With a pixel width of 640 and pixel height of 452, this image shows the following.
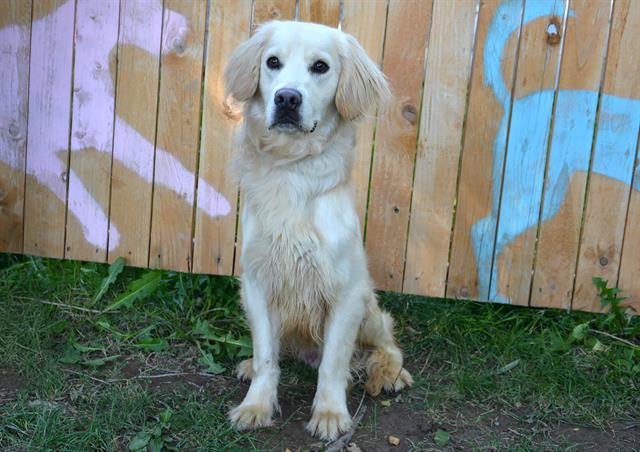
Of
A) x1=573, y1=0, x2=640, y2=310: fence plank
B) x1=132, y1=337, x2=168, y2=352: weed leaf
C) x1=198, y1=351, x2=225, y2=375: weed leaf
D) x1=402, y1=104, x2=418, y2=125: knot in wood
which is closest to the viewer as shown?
x1=198, y1=351, x2=225, y2=375: weed leaf

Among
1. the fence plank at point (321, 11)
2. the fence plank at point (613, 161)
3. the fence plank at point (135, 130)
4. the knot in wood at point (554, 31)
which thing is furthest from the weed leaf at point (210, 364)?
the knot in wood at point (554, 31)

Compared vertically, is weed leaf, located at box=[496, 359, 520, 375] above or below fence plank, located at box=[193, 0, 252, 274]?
below

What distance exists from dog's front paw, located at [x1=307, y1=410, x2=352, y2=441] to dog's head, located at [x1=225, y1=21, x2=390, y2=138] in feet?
3.48

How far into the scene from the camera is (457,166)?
353 cm

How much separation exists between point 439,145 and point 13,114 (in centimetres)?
217

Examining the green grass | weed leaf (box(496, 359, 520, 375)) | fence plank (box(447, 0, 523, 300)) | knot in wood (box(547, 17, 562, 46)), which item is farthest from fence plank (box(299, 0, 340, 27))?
weed leaf (box(496, 359, 520, 375))

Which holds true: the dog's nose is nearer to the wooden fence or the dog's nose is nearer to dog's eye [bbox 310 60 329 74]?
dog's eye [bbox 310 60 329 74]

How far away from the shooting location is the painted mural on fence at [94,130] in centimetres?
357

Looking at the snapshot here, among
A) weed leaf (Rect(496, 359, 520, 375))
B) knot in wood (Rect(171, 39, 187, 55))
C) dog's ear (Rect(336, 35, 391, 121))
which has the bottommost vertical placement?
weed leaf (Rect(496, 359, 520, 375))

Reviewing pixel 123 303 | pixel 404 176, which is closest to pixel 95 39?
pixel 123 303

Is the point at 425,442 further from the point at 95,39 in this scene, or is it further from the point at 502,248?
the point at 95,39

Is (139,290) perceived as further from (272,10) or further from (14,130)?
(272,10)

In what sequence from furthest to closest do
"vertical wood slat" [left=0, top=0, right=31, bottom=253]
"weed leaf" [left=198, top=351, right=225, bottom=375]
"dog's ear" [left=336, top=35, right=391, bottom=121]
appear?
1. "vertical wood slat" [left=0, top=0, right=31, bottom=253]
2. "weed leaf" [left=198, top=351, right=225, bottom=375]
3. "dog's ear" [left=336, top=35, right=391, bottom=121]

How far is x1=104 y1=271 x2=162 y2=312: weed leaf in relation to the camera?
11.7ft
